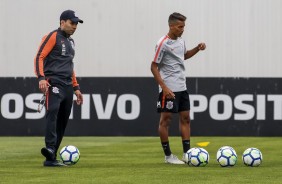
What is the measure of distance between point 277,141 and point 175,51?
7.71 m

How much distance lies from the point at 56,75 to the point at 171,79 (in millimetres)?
1814

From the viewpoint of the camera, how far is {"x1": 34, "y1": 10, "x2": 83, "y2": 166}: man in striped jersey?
43.9 feet

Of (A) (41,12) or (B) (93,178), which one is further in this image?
(A) (41,12)

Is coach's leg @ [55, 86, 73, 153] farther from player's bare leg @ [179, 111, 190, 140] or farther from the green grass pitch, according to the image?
player's bare leg @ [179, 111, 190, 140]

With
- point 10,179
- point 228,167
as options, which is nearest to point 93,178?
point 10,179

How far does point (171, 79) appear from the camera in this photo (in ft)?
46.6

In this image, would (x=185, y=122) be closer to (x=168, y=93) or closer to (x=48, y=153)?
(x=168, y=93)

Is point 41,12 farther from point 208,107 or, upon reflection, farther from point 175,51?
point 175,51

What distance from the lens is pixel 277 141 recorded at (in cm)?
2128

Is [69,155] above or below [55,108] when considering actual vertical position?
below

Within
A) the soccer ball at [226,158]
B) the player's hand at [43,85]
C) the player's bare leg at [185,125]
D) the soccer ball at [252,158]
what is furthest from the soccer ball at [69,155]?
the soccer ball at [252,158]

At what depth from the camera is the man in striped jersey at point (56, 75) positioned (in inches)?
526

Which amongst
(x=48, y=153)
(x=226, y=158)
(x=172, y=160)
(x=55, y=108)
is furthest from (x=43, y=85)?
(x=226, y=158)

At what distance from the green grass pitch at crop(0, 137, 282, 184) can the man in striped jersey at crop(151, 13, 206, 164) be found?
1.79ft
